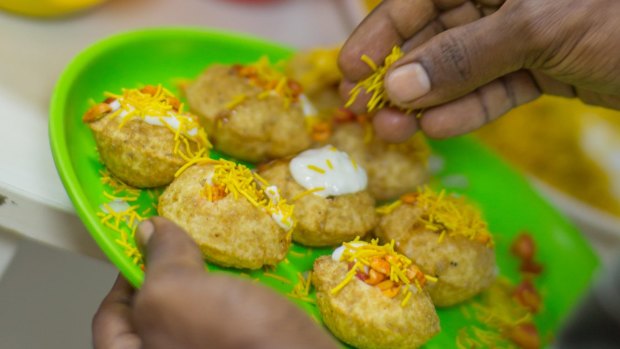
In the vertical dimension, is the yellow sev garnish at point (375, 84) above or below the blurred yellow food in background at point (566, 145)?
above

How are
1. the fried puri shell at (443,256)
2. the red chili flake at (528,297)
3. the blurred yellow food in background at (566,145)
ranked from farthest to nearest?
the blurred yellow food in background at (566,145) → the red chili flake at (528,297) → the fried puri shell at (443,256)

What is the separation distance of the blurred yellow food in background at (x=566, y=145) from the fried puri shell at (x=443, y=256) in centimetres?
82

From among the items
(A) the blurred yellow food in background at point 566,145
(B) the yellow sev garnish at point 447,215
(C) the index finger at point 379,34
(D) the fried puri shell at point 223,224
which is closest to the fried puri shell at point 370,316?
(D) the fried puri shell at point 223,224

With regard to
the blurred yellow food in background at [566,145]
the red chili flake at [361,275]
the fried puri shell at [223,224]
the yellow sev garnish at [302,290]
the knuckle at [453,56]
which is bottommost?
the blurred yellow food in background at [566,145]

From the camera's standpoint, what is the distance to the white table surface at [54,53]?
122 cm

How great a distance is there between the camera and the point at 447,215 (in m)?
1.42

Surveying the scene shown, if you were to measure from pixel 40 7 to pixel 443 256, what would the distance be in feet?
3.59

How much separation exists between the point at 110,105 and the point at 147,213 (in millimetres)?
235

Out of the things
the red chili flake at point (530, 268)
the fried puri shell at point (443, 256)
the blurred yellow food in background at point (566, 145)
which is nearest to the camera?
the fried puri shell at point (443, 256)

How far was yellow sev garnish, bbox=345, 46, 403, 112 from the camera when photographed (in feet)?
4.66

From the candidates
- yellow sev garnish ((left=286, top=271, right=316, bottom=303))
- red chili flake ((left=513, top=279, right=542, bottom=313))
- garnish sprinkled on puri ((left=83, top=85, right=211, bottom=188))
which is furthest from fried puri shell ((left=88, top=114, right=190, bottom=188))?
red chili flake ((left=513, top=279, right=542, bottom=313))

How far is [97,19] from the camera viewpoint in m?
1.76

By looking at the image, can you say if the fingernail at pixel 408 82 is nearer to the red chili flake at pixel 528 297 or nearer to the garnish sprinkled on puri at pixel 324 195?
the garnish sprinkled on puri at pixel 324 195

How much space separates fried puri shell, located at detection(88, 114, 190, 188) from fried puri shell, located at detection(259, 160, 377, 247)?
0.72 feet
